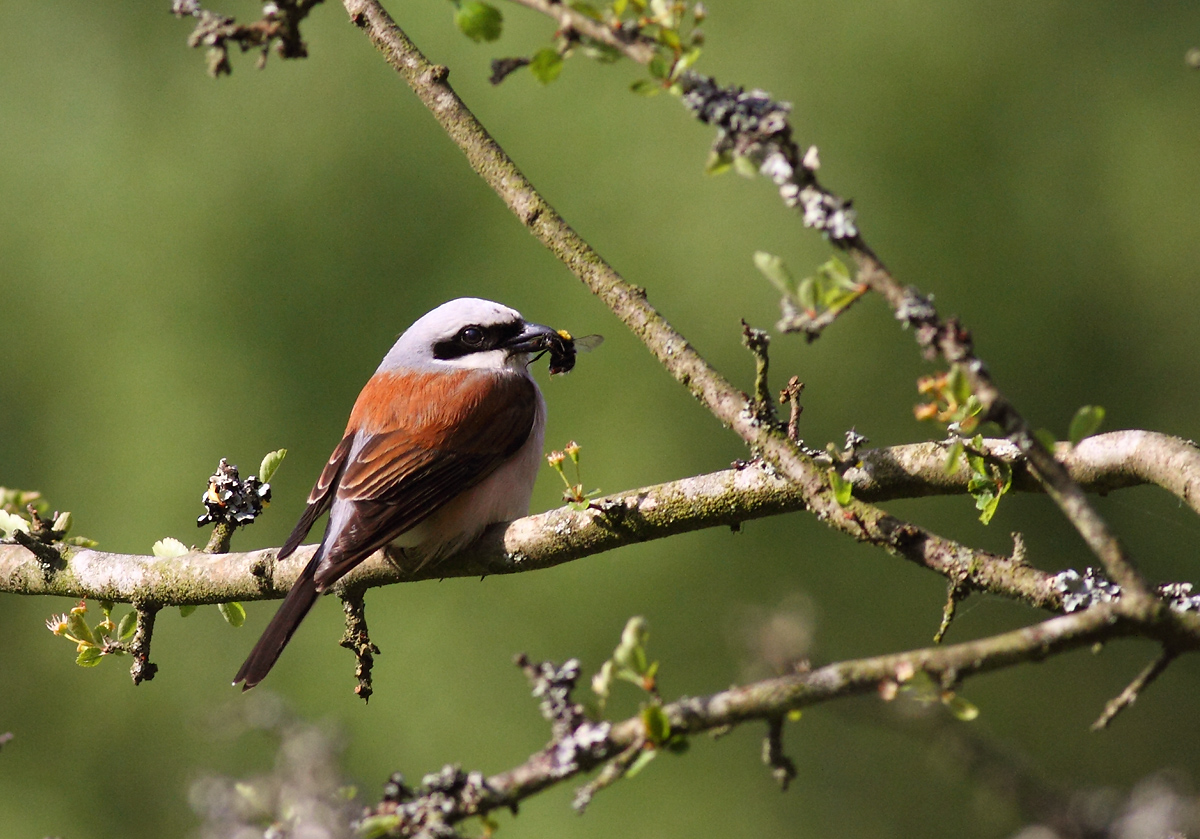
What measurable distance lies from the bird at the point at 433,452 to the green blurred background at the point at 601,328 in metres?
4.57

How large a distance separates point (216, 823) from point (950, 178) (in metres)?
9.82

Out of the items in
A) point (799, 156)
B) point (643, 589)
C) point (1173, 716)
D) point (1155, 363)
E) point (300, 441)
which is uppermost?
point (300, 441)

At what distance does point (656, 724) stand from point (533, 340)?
265cm

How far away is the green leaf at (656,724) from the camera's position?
4.58 feet

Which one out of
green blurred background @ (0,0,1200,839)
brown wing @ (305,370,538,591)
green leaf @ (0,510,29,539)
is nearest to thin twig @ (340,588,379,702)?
brown wing @ (305,370,538,591)

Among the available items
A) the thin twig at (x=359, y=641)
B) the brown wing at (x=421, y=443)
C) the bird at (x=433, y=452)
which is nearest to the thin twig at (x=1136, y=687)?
the thin twig at (x=359, y=641)

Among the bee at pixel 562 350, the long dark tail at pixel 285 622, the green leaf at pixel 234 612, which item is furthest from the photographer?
the bee at pixel 562 350

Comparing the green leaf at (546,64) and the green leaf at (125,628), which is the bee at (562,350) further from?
the green leaf at (546,64)

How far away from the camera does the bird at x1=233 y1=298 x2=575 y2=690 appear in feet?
9.93

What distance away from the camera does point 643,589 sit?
29.0 ft

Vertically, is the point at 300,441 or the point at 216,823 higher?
the point at 300,441

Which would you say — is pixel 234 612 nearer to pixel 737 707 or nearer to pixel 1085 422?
pixel 737 707

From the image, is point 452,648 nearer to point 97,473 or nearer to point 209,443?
point 209,443

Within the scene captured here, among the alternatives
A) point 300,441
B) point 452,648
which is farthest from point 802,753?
point 300,441
